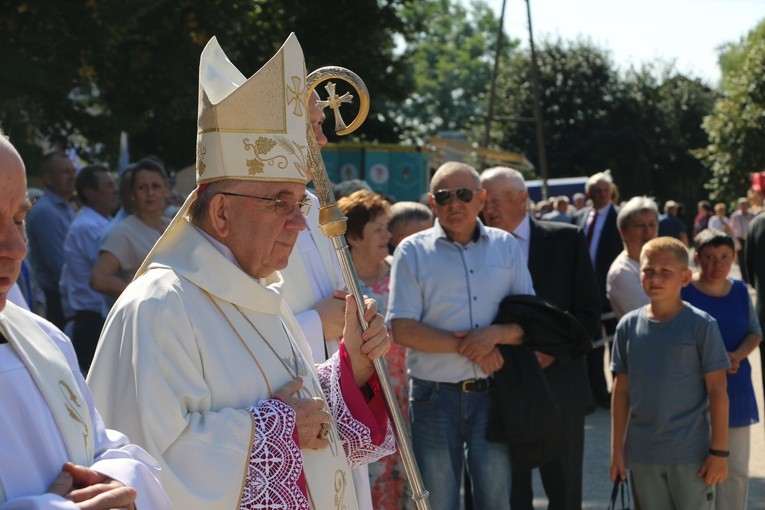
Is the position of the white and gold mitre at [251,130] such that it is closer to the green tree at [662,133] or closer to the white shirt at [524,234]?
the white shirt at [524,234]

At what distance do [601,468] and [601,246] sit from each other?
2594 millimetres

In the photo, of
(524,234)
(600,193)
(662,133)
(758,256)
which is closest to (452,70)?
(662,133)

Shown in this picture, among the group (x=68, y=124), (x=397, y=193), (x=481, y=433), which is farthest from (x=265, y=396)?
(x=397, y=193)

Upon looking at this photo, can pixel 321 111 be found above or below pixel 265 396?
above

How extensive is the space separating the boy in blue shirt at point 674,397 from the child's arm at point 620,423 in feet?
0.40

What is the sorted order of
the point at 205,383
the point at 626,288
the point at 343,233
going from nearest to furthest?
the point at 205,383 → the point at 343,233 → the point at 626,288

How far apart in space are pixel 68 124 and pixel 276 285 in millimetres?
11277

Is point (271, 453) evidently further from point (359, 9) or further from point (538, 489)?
point (359, 9)

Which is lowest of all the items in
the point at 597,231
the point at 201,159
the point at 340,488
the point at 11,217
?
the point at 340,488

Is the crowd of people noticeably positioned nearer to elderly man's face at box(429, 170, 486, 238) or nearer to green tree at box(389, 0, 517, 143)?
elderly man's face at box(429, 170, 486, 238)

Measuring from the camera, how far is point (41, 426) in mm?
2299

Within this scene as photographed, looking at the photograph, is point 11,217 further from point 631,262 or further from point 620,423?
point 631,262

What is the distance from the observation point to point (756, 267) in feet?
29.2

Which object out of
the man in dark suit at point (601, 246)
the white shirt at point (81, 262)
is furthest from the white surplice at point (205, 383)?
the man in dark suit at point (601, 246)
